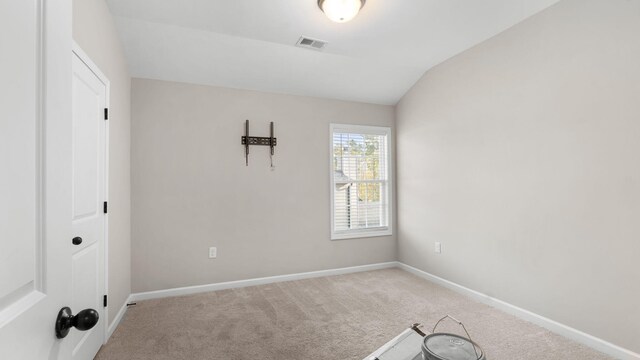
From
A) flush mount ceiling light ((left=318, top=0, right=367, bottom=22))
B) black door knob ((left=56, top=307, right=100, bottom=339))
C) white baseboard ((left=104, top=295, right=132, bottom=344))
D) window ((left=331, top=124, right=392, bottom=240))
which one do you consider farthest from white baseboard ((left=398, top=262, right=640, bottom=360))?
white baseboard ((left=104, top=295, right=132, bottom=344))

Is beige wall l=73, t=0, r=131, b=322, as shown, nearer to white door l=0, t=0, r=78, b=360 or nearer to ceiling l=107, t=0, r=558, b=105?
ceiling l=107, t=0, r=558, b=105

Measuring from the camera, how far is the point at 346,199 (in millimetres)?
4480

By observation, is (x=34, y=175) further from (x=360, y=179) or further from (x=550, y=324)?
(x=360, y=179)

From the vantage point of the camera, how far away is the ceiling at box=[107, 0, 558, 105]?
270 cm

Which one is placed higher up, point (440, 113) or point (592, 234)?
point (440, 113)

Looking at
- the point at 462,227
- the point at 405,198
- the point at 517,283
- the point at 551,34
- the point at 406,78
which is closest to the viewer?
the point at 551,34

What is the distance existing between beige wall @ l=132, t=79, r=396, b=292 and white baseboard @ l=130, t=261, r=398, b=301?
6 cm

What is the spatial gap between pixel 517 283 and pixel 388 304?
1199 mm

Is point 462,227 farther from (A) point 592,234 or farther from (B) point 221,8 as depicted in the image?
(B) point 221,8

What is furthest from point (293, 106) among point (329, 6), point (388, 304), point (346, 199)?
point (388, 304)

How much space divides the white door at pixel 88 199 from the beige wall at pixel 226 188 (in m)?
1.03

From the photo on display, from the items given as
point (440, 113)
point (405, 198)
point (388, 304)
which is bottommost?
point (388, 304)

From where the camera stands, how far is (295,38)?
10.4 ft

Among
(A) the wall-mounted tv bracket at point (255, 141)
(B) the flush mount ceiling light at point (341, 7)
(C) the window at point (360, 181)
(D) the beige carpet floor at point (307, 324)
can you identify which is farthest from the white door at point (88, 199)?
(C) the window at point (360, 181)
